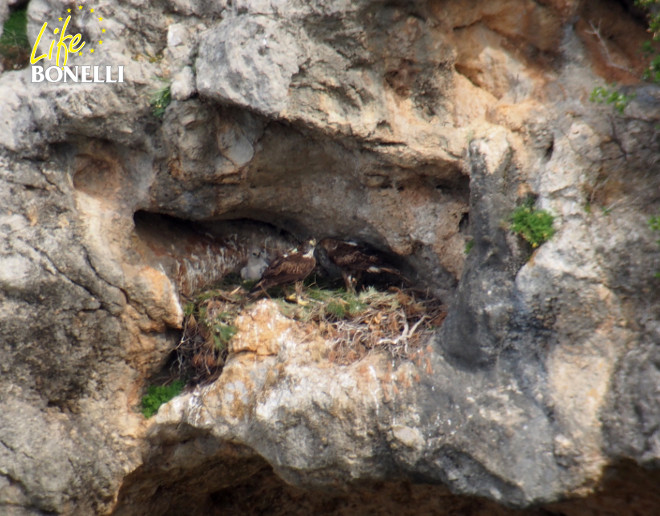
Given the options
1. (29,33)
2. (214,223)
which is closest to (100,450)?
(214,223)

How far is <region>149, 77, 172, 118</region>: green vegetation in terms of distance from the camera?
573cm

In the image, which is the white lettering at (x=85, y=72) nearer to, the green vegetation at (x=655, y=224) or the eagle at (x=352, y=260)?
the eagle at (x=352, y=260)

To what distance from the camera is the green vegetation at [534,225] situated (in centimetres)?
466

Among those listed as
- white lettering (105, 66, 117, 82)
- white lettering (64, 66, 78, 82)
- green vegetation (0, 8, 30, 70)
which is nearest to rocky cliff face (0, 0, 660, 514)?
white lettering (105, 66, 117, 82)

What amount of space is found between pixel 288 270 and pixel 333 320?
0.76 m

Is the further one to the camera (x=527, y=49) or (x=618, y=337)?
(x=527, y=49)

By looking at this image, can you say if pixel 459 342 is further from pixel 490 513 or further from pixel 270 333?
pixel 490 513

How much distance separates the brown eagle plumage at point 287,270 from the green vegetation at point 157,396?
1249 mm

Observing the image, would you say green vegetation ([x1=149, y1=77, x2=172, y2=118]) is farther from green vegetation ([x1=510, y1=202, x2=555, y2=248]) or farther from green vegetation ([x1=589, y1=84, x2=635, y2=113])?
green vegetation ([x1=589, y1=84, x2=635, y2=113])

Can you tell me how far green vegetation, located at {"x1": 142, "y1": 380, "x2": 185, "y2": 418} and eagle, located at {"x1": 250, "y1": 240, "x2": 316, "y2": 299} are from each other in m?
1.23

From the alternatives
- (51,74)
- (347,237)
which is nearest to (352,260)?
(347,237)

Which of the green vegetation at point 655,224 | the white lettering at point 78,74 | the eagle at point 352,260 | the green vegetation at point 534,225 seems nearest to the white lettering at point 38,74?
the white lettering at point 78,74

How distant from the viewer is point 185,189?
6133mm

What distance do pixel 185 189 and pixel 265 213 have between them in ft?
3.26
